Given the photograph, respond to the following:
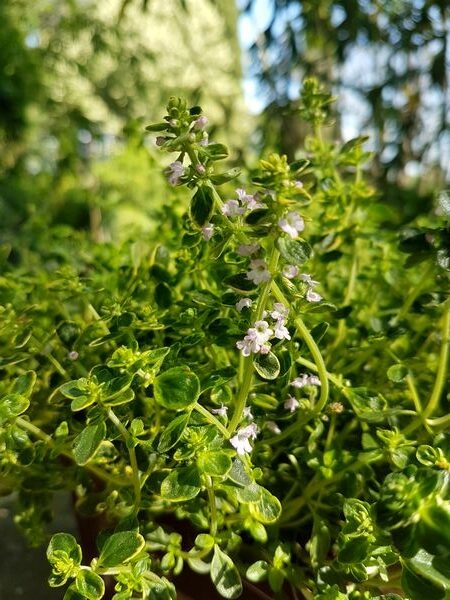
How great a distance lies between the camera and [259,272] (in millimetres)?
326

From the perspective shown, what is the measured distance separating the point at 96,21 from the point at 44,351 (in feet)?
6.79

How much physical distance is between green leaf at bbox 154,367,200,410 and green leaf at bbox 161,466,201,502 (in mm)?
48

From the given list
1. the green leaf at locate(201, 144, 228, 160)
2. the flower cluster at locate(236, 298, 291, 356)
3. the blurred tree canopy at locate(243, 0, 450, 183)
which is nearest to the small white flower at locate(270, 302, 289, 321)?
the flower cluster at locate(236, 298, 291, 356)

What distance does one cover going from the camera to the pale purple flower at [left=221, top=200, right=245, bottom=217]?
1.14 feet

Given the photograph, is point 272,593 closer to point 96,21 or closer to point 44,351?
point 44,351

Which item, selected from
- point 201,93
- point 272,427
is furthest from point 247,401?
point 201,93

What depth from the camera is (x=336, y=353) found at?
0.55m

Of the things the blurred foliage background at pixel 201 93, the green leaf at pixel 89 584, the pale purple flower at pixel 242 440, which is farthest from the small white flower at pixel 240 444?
the blurred foliage background at pixel 201 93

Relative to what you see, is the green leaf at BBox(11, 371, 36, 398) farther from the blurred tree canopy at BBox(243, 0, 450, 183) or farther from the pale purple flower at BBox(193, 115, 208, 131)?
the blurred tree canopy at BBox(243, 0, 450, 183)

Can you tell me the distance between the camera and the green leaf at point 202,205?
1.13 ft

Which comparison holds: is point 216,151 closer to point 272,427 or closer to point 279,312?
point 279,312

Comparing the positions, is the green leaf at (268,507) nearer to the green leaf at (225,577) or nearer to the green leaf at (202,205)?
the green leaf at (225,577)

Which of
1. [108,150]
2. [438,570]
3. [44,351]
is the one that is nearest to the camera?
[438,570]

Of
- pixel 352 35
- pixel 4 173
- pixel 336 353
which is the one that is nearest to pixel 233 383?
pixel 336 353
